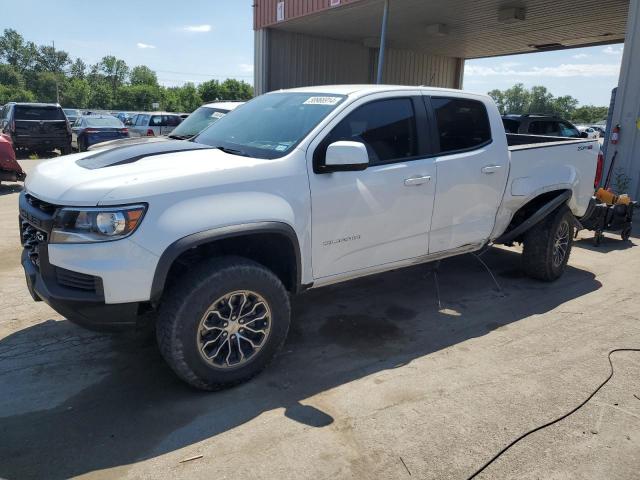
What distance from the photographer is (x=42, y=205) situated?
319cm

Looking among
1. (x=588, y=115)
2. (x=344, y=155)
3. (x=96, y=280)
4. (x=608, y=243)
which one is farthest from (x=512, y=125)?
(x=588, y=115)

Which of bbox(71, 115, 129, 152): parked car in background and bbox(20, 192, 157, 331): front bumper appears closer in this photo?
bbox(20, 192, 157, 331): front bumper

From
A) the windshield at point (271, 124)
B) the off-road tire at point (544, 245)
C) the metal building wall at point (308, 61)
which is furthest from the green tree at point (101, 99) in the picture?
the off-road tire at point (544, 245)

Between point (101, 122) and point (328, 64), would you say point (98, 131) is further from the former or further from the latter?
point (328, 64)

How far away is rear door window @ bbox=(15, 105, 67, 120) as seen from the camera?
52.8 ft

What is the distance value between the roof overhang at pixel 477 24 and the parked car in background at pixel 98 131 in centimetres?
587

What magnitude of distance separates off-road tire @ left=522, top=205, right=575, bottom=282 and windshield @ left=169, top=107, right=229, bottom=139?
18.3 feet

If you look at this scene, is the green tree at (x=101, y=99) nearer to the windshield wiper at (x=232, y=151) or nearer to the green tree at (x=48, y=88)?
the green tree at (x=48, y=88)

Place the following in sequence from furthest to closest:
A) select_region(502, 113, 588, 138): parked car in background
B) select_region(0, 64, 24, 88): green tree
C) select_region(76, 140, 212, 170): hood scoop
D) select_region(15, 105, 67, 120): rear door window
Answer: select_region(0, 64, 24, 88): green tree, select_region(15, 105, 67, 120): rear door window, select_region(502, 113, 588, 138): parked car in background, select_region(76, 140, 212, 170): hood scoop

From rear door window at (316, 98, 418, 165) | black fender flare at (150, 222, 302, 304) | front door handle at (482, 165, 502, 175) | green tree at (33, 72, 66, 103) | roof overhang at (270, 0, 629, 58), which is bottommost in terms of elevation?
black fender flare at (150, 222, 302, 304)

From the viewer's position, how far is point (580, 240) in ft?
25.2

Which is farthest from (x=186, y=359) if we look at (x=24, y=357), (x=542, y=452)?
(x=542, y=452)

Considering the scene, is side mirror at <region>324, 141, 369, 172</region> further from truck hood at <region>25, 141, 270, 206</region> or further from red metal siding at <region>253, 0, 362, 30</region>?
red metal siding at <region>253, 0, 362, 30</region>

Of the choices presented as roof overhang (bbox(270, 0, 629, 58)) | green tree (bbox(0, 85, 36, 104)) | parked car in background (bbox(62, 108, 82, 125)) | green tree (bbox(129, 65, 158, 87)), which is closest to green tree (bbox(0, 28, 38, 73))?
green tree (bbox(129, 65, 158, 87))
